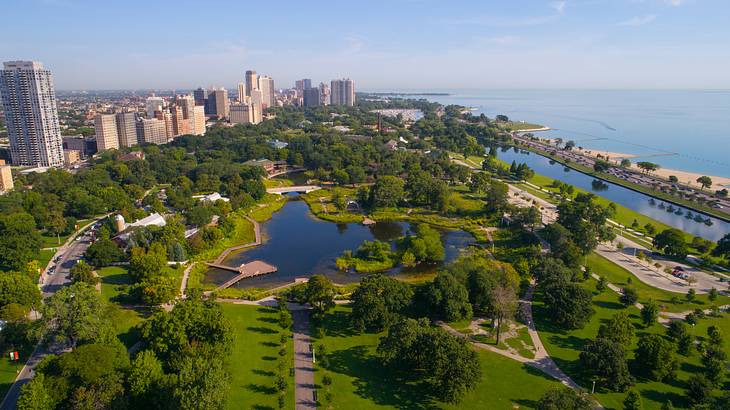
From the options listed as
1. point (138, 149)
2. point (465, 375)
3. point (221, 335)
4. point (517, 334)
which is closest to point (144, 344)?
point (221, 335)

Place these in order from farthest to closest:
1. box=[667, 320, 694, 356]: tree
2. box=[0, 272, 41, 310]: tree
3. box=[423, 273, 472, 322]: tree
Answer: box=[423, 273, 472, 322]: tree, box=[0, 272, 41, 310]: tree, box=[667, 320, 694, 356]: tree

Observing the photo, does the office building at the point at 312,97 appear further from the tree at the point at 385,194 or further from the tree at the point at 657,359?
the tree at the point at 657,359

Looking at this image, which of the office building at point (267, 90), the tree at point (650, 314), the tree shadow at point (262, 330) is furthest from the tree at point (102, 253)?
the office building at point (267, 90)

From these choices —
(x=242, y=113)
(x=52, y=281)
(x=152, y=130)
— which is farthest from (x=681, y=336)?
(x=242, y=113)

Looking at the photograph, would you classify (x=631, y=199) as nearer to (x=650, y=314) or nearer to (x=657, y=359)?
(x=650, y=314)

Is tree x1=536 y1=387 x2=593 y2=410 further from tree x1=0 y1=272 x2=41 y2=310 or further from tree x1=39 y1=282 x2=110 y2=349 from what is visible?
tree x1=0 y1=272 x2=41 y2=310

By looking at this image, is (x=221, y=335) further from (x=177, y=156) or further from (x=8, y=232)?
(x=177, y=156)

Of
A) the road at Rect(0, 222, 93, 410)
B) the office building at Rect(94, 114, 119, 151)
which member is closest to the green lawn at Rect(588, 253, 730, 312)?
the road at Rect(0, 222, 93, 410)
